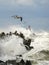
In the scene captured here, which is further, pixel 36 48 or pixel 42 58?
pixel 36 48

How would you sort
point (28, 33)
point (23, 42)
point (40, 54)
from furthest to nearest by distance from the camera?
point (28, 33), point (23, 42), point (40, 54)

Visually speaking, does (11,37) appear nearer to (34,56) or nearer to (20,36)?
(20,36)

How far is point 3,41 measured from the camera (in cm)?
4997

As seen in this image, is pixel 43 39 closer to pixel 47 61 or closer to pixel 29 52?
pixel 29 52

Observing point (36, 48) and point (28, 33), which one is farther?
Answer: point (28, 33)

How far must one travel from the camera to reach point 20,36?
52.3 metres

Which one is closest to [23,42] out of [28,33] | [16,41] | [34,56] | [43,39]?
[16,41]

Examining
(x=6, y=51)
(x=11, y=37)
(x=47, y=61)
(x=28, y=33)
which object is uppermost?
(x=28, y=33)

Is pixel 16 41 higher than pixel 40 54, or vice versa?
pixel 16 41

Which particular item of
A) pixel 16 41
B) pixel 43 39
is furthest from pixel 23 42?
pixel 43 39

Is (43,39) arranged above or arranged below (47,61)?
above

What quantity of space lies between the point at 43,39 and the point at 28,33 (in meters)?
6.28

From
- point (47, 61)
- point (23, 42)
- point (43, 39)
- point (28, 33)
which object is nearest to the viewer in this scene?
point (47, 61)

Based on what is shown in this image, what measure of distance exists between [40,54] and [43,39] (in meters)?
12.9
